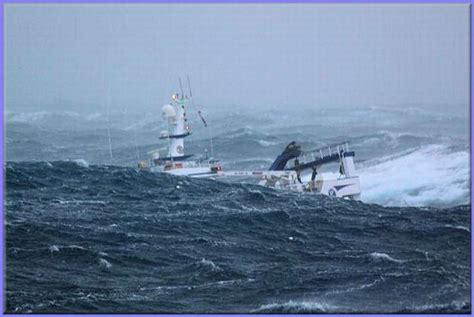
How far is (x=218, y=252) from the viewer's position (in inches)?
512

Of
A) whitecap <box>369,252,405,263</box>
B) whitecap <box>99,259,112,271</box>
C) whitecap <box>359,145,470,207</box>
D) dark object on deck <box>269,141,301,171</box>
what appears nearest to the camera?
whitecap <box>99,259,112,271</box>

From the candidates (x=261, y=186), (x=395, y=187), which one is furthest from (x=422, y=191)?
(x=261, y=186)

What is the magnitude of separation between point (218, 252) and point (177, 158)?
5144 millimetres

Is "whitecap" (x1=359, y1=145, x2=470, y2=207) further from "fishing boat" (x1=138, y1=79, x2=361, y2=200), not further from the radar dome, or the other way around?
the radar dome

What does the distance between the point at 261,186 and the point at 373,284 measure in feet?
16.9

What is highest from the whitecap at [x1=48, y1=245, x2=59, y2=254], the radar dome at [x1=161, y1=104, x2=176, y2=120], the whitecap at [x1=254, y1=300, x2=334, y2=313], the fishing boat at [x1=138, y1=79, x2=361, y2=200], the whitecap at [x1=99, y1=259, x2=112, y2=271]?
the radar dome at [x1=161, y1=104, x2=176, y2=120]

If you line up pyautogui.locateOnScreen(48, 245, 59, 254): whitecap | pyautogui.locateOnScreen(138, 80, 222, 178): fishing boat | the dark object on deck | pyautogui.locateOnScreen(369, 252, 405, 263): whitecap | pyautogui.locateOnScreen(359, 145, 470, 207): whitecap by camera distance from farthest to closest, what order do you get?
1. pyautogui.locateOnScreen(138, 80, 222, 178): fishing boat
2. the dark object on deck
3. pyautogui.locateOnScreen(359, 145, 470, 207): whitecap
4. pyautogui.locateOnScreen(369, 252, 405, 263): whitecap
5. pyautogui.locateOnScreen(48, 245, 59, 254): whitecap

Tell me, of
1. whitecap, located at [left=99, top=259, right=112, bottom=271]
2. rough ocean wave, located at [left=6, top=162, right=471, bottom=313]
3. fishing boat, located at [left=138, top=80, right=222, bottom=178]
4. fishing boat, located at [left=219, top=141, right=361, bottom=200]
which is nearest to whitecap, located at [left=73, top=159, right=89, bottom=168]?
rough ocean wave, located at [left=6, top=162, right=471, bottom=313]

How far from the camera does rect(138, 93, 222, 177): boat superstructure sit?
56.3 ft

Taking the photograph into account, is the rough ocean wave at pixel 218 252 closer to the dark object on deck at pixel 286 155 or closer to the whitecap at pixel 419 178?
the whitecap at pixel 419 178

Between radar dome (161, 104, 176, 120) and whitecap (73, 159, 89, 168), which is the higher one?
radar dome (161, 104, 176, 120)

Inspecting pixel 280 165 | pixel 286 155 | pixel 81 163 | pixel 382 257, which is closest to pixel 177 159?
pixel 280 165

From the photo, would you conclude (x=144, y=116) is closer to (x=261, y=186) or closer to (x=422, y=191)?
(x=261, y=186)

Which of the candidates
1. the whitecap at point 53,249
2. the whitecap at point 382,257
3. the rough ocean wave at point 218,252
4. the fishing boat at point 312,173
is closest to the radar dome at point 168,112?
the fishing boat at point 312,173
